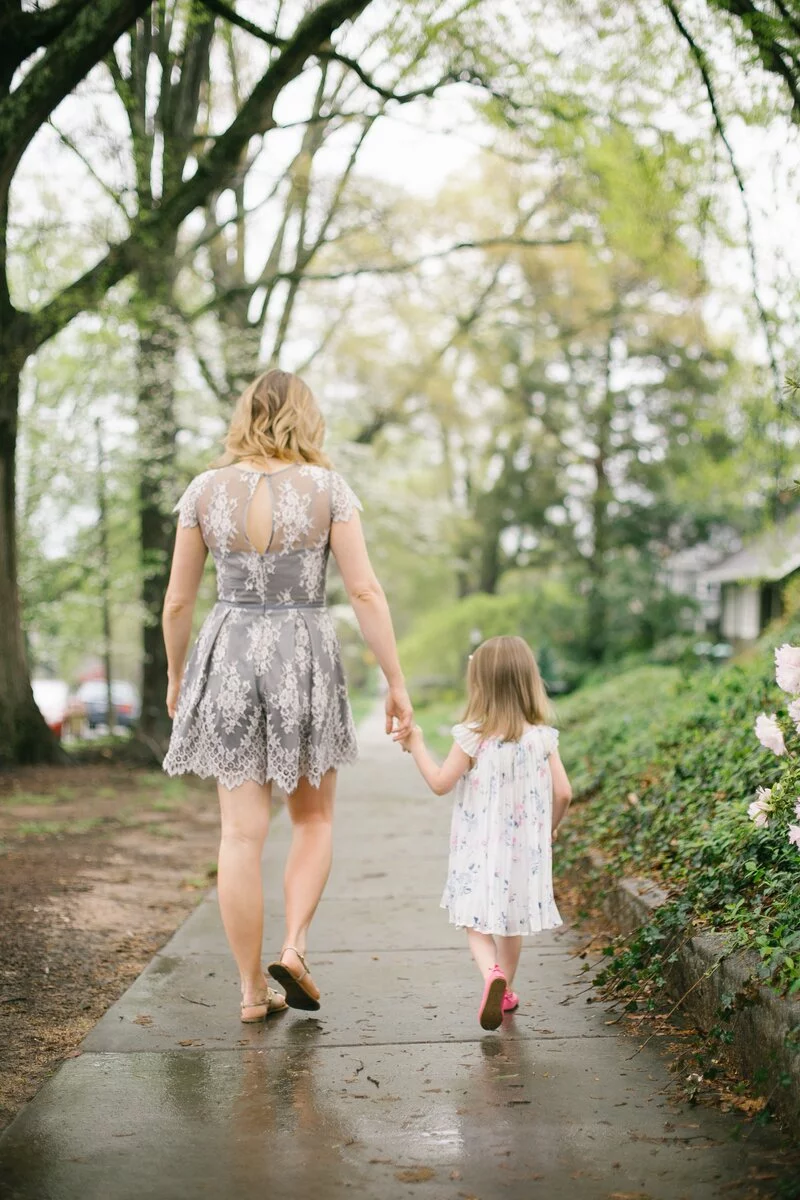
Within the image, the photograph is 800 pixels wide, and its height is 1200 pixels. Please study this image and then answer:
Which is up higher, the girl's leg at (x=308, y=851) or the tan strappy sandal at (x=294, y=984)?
the girl's leg at (x=308, y=851)

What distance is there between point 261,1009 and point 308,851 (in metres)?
0.56

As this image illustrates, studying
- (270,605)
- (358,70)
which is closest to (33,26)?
(358,70)

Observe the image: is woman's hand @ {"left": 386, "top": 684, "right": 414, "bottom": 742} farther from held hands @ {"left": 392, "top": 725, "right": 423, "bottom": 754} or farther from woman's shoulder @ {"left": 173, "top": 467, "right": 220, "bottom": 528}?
woman's shoulder @ {"left": 173, "top": 467, "right": 220, "bottom": 528}

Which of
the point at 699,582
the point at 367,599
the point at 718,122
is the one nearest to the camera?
the point at 367,599

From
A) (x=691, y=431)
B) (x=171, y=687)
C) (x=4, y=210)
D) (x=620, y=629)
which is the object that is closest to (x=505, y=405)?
(x=691, y=431)

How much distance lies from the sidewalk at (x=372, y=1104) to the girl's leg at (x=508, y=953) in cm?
14

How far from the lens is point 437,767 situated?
4.30 metres

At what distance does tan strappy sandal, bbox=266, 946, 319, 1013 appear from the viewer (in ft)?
13.2

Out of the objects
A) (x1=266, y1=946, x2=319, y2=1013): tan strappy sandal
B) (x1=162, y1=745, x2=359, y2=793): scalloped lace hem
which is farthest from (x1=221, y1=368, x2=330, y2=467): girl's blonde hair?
(x1=266, y1=946, x2=319, y2=1013): tan strappy sandal

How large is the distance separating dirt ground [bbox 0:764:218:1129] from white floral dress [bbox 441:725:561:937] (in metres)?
1.38

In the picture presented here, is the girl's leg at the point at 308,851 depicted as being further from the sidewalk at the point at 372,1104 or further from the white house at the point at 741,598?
the white house at the point at 741,598

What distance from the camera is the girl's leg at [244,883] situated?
415 cm

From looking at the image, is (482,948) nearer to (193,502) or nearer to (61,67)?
(193,502)

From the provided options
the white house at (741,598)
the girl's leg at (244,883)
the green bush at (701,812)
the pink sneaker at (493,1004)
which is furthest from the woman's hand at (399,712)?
the white house at (741,598)
